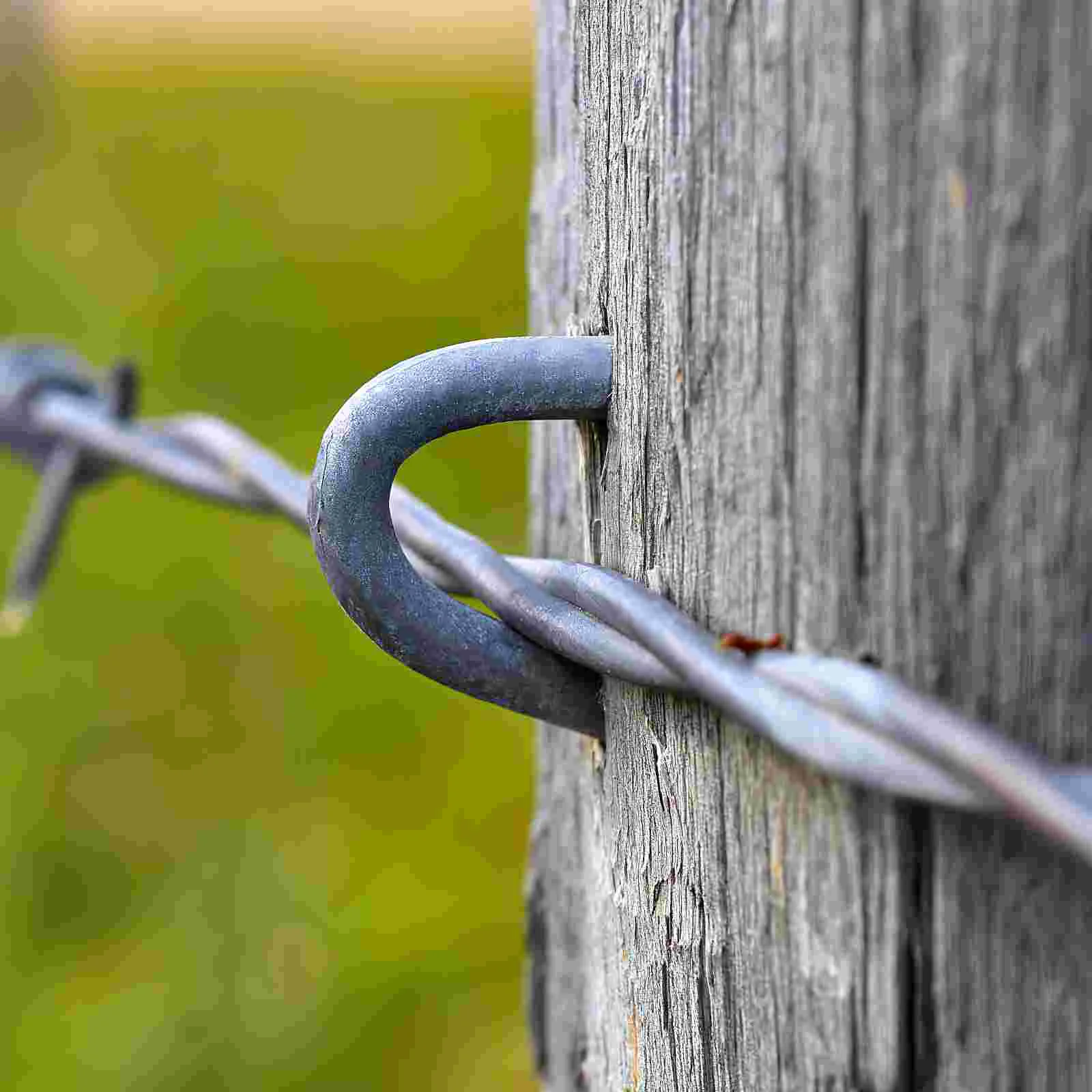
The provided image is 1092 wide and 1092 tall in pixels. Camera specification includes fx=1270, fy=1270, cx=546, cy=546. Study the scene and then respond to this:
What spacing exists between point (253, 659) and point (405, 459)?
101 inches

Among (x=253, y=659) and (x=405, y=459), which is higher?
(x=405, y=459)

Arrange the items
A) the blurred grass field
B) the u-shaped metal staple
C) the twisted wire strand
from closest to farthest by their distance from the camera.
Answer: the twisted wire strand, the u-shaped metal staple, the blurred grass field

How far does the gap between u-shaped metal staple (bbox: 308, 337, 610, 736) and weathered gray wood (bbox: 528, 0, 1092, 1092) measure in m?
Answer: 0.03

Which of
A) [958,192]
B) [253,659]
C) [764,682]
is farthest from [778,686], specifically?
[253,659]

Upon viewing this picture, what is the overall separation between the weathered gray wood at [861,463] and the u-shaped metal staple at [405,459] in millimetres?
31

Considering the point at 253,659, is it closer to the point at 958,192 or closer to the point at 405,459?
the point at 405,459

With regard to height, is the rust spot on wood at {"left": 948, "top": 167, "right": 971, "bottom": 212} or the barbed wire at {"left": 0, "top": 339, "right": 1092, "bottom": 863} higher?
the rust spot on wood at {"left": 948, "top": 167, "right": 971, "bottom": 212}

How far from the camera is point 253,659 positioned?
9.62 feet

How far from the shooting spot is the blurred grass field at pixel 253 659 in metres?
2.29

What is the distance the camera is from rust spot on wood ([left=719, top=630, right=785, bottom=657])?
1.33 feet

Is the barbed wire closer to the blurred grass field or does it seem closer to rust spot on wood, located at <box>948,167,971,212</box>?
rust spot on wood, located at <box>948,167,971,212</box>

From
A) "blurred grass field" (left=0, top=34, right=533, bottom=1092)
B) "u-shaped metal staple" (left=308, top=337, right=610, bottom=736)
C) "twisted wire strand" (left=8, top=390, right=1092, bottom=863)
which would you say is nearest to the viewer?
"twisted wire strand" (left=8, top=390, right=1092, bottom=863)

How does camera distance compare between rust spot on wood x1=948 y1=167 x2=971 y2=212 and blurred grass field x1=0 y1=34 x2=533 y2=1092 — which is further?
blurred grass field x1=0 y1=34 x2=533 y2=1092

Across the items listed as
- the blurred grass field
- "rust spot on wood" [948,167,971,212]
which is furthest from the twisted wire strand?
the blurred grass field
